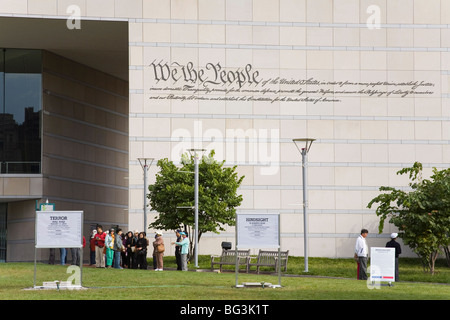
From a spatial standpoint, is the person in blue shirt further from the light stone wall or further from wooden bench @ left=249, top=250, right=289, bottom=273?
the light stone wall

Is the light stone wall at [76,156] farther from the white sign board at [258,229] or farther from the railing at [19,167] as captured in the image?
the white sign board at [258,229]

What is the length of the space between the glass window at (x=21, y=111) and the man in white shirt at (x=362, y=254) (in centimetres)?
2967

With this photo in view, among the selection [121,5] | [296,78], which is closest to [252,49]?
[296,78]

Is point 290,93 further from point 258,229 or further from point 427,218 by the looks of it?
point 258,229

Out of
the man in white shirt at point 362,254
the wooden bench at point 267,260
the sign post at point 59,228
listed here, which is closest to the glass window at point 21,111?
the wooden bench at point 267,260

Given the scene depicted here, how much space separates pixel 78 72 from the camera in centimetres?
5550

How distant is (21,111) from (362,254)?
31.1 m

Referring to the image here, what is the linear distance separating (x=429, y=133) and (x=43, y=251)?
78.4 feet

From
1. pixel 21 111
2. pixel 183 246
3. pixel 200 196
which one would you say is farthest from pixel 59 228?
pixel 21 111

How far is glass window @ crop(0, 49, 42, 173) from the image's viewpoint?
51031mm

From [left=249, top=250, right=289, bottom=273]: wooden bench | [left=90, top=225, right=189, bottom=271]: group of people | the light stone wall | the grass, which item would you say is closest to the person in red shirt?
[left=90, top=225, right=189, bottom=271]: group of people

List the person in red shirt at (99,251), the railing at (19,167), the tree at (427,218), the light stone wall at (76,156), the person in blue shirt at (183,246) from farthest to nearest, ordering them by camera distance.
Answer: the light stone wall at (76,156), the railing at (19,167), the person in red shirt at (99,251), the person in blue shirt at (183,246), the tree at (427,218)

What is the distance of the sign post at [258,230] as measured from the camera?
21875 mm
